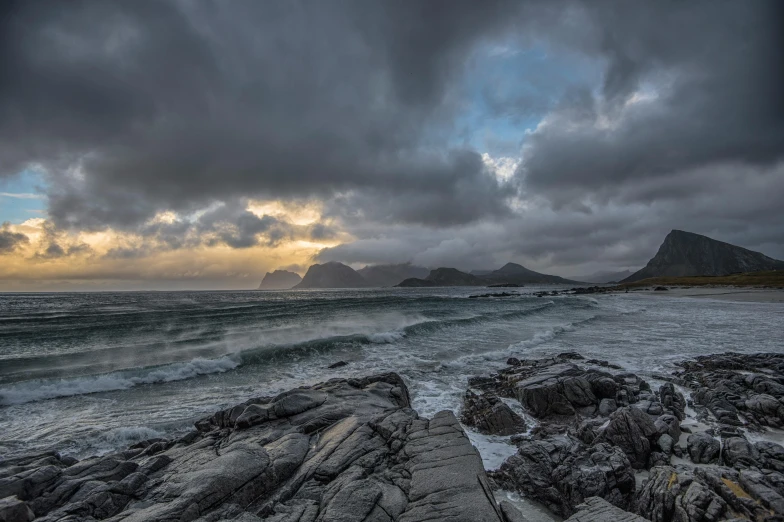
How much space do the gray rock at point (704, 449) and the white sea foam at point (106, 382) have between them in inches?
957

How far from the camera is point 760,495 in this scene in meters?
6.54

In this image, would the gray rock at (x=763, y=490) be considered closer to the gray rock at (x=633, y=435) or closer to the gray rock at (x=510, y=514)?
the gray rock at (x=633, y=435)

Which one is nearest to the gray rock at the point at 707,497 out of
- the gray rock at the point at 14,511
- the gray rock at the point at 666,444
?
the gray rock at the point at 666,444

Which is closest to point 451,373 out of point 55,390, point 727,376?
point 727,376

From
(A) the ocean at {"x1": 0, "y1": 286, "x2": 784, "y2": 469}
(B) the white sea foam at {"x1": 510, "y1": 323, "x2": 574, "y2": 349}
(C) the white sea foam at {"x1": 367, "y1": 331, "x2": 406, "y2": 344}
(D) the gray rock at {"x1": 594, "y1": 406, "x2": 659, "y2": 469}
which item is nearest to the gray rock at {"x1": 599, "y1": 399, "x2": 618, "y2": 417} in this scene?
(D) the gray rock at {"x1": 594, "y1": 406, "x2": 659, "y2": 469}

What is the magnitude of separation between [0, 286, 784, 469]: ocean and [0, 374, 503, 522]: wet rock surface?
9.57ft

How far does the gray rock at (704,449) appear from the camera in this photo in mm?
9172

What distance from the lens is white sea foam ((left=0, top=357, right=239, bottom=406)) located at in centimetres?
1751

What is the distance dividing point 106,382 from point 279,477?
1815cm

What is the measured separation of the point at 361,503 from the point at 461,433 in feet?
12.4

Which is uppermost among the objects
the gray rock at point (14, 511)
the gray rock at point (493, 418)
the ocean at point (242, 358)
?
the gray rock at point (14, 511)

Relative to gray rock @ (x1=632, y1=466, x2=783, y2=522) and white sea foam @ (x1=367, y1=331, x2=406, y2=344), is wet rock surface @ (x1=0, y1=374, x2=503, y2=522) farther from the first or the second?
white sea foam @ (x1=367, y1=331, x2=406, y2=344)

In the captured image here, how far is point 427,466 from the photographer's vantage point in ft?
26.0

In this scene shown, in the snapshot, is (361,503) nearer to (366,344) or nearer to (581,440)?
(581,440)
